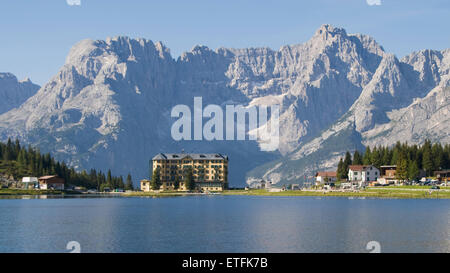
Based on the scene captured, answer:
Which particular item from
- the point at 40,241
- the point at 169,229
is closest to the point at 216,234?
the point at 169,229

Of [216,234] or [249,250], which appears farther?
[216,234]

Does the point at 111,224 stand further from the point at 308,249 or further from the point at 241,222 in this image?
the point at 308,249

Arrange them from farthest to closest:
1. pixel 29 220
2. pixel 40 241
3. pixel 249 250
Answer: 1. pixel 29 220
2. pixel 40 241
3. pixel 249 250

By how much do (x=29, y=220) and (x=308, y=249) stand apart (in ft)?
244

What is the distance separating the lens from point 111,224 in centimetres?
13662
